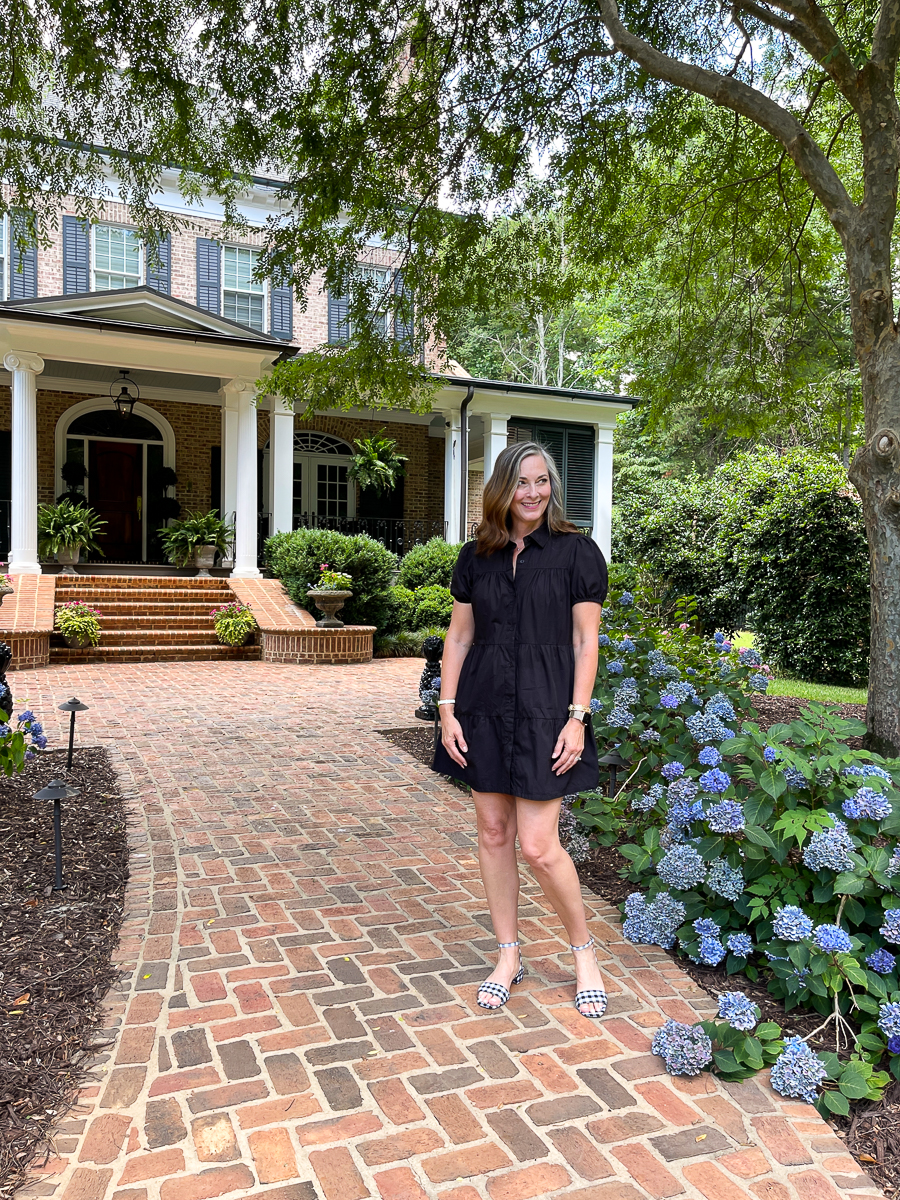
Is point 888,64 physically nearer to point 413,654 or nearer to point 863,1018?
point 863,1018

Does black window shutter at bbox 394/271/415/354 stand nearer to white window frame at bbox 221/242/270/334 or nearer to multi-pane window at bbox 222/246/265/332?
white window frame at bbox 221/242/270/334

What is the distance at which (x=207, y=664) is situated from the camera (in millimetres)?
10703

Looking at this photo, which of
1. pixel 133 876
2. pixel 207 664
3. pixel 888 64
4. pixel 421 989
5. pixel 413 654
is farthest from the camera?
pixel 413 654

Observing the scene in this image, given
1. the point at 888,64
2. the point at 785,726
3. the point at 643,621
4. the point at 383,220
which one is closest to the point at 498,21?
the point at 383,220

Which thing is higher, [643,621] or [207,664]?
[643,621]

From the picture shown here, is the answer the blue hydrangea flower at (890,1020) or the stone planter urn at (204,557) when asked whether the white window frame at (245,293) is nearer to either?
the stone planter urn at (204,557)

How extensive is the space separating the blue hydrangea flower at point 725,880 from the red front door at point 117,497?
14.8m

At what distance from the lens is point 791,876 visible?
271 centimetres

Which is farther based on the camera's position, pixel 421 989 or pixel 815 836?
pixel 421 989

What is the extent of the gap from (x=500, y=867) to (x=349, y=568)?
9.69 m

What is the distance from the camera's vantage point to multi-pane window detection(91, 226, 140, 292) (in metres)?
15.3

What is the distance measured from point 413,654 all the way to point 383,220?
739 cm

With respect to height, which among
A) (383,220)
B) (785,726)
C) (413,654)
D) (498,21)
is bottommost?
(413,654)

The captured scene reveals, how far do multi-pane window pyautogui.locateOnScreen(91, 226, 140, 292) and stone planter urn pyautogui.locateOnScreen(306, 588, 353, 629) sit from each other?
803 centimetres
